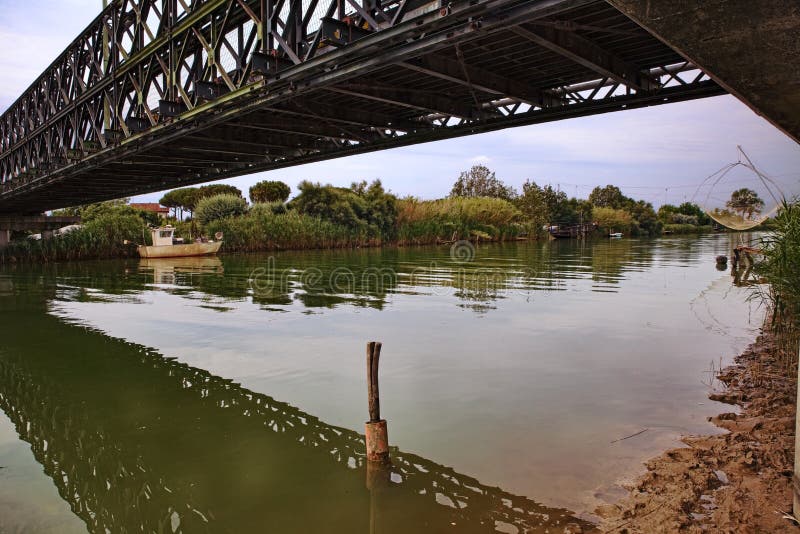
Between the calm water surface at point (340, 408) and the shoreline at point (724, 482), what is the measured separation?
33 centimetres

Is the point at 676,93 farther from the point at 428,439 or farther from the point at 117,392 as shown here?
the point at 117,392

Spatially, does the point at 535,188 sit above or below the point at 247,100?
above

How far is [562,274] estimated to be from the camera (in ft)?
80.4

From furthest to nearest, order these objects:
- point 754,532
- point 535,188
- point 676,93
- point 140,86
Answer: point 535,188 < point 140,86 < point 676,93 < point 754,532

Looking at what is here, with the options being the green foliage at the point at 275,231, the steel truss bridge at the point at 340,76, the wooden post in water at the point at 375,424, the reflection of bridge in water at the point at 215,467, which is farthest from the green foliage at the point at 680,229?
the wooden post in water at the point at 375,424

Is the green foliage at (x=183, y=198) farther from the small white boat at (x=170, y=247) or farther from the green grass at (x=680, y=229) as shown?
the green grass at (x=680, y=229)

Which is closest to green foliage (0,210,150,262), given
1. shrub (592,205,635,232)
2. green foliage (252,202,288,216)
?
green foliage (252,202,288,216)

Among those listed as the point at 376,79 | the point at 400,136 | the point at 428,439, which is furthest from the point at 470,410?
the point at 400,136

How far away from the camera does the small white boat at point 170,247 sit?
122ft

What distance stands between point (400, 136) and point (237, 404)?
28.9 feet

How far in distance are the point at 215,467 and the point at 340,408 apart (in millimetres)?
2051

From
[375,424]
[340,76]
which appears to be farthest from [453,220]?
[375,424]

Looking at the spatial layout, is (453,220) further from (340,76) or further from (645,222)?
(645,222)

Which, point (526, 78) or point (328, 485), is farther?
point (526, 78)
